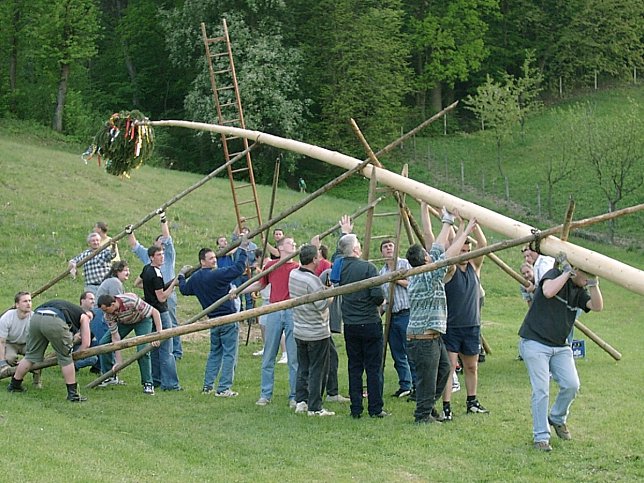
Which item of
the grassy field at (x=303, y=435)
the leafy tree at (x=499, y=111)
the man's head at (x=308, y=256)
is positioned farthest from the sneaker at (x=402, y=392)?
the leafy tree at (x=499, y=111)

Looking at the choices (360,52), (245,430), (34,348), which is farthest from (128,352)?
(360,52)

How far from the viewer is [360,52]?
1804 inches

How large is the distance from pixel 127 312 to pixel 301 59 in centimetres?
3210

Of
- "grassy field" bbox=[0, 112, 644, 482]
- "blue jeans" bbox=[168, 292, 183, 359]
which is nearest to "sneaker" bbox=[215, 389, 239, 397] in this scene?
"grassy field" bbox=[0, 112, 644, 482]

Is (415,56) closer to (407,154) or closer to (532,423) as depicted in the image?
(407,154)

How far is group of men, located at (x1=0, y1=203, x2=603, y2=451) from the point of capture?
9.46m

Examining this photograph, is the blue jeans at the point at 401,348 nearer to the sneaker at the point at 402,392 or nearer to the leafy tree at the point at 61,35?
the sneaker at the point at 402,392

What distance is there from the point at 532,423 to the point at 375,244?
1587 cm

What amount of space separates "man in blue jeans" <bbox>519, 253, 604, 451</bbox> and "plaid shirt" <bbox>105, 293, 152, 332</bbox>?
510 cm

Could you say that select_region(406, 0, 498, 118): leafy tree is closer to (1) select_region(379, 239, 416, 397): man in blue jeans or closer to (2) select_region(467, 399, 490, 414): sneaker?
(1) select_region(379, 239, 416, 397): man in blue jeans

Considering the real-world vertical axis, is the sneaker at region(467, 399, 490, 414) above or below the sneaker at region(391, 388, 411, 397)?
above

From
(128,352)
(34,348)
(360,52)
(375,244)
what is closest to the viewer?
(34,348)

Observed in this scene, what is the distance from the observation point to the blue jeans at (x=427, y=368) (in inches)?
409

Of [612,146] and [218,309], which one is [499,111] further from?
[218,309]
